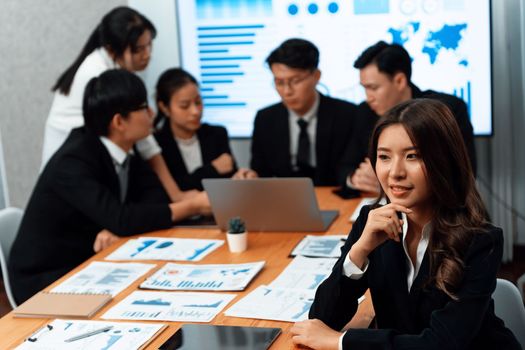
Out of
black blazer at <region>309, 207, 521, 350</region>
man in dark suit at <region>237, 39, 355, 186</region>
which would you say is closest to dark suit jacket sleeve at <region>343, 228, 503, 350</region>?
black blazer at <region>309, 207, 521, 350</region>

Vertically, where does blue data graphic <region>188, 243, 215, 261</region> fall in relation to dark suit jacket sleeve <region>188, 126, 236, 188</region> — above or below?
below

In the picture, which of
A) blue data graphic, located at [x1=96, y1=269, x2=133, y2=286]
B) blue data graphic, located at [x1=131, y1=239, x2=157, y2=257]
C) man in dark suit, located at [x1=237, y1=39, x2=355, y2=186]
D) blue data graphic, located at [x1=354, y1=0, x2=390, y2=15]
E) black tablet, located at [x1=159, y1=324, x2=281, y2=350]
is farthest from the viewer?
blue data graphic, located at [x1=354, y1=0, x2=390, y2=15]

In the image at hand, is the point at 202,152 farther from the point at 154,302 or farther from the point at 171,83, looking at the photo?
the point at 154,302

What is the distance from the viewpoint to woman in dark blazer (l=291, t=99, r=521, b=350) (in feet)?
5.63

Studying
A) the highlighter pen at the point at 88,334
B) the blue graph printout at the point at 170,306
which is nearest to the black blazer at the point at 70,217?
the blue graph printout at the point at 170,306

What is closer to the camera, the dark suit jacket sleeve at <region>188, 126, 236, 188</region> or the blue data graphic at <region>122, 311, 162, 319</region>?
the blue data graphic at <region>122, 311, 162, 319</region>

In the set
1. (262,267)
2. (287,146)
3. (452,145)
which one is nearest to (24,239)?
(262,267)

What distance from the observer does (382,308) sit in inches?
75.6

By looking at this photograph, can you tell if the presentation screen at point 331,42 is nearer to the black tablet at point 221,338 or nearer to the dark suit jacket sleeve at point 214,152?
the dark suit jacket sleeve at point 214,152

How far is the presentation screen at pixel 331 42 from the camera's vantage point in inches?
161

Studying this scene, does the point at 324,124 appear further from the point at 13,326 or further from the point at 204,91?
the point at 13,326

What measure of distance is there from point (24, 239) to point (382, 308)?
5.16 ft

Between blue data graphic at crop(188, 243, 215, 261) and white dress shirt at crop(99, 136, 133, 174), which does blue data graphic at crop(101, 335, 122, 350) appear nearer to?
blue data graphic at crop(188, 243, 215, 261)

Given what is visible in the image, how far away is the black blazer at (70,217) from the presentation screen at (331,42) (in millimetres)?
1637
